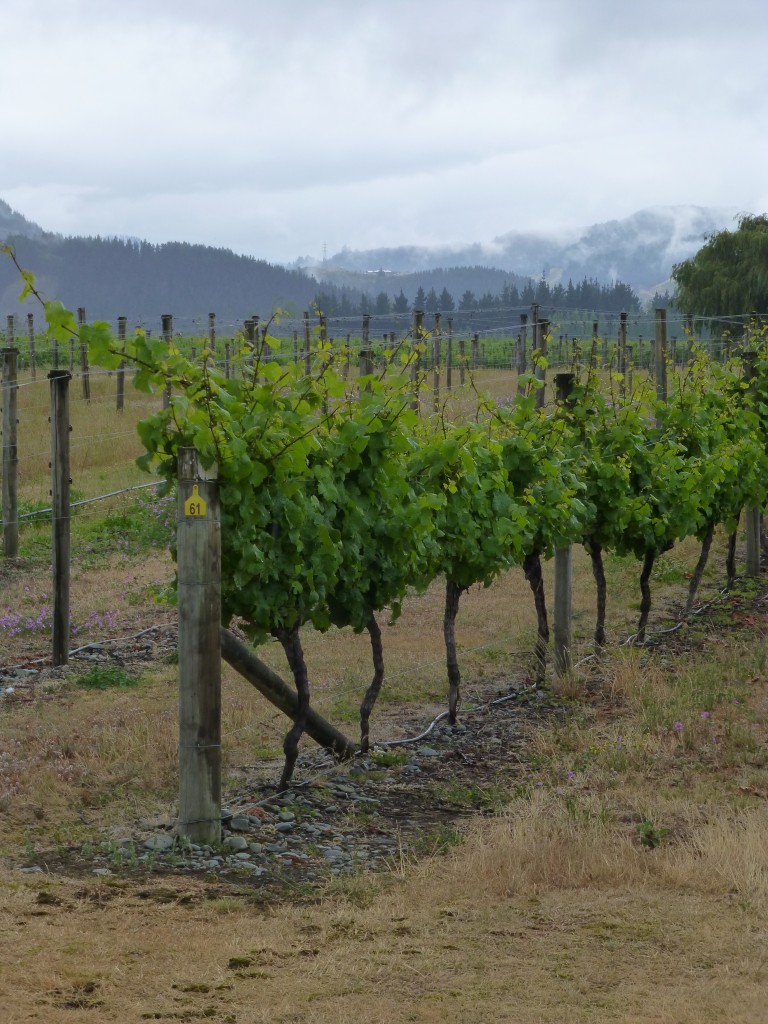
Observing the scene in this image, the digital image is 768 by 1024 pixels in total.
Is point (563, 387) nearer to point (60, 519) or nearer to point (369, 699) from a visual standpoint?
point (369, 699)

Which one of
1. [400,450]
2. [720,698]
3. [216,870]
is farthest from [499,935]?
[720,698]

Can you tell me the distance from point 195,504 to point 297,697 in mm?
1668

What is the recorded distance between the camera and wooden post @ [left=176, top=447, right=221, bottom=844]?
631 cm

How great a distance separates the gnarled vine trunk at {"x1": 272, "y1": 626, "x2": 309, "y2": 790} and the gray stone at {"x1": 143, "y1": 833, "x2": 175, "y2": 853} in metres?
1.13

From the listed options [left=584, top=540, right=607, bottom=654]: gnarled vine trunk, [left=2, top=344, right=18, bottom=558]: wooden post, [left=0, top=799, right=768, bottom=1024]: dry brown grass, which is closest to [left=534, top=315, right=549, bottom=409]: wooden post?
[left=584, top=540, right=607, bottom=654]: gnarled vine trunk

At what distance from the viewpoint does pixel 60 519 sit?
1083cm

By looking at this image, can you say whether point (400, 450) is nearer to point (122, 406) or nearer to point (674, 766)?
point (674, 766)

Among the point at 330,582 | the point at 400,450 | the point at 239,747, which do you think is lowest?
the point at 239,747

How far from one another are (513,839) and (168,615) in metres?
7.45

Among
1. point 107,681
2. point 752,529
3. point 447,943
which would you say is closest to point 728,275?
point 752,529

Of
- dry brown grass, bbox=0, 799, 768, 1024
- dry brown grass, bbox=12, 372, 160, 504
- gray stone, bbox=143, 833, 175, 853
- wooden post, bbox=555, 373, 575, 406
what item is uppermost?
wooden post, bbox=555, 373, 575, 406

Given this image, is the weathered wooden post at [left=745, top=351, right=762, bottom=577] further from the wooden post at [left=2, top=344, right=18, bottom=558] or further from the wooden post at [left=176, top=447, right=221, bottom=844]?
the wooden post at [left=176, top=447, right=221, bottom=844]

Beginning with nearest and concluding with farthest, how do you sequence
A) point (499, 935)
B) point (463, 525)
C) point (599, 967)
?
point (599, 967) < point (499, 935) < point (463, 525)

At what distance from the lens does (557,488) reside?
1014cm
